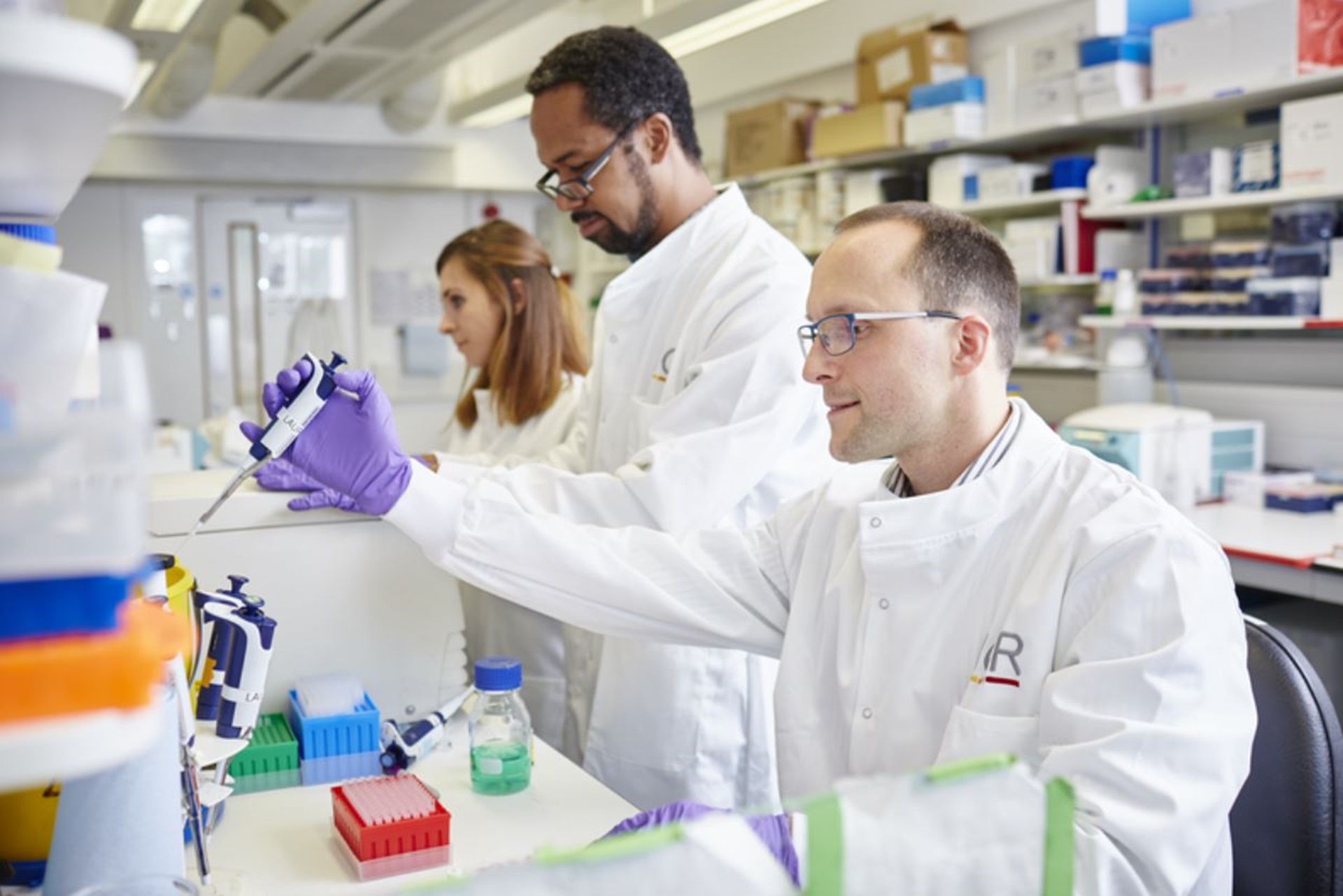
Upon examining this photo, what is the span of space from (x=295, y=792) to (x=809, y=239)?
409cm

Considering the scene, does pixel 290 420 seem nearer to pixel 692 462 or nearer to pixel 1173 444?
pixel 692 462

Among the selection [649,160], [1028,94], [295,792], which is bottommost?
[295,792]

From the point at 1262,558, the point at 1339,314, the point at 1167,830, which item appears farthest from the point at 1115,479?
the point at 1339,314

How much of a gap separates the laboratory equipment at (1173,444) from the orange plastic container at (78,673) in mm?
3214

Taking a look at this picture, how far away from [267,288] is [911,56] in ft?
12.1

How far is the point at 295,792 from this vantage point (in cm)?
142

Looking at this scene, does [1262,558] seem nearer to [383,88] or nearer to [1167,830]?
[1167,830]

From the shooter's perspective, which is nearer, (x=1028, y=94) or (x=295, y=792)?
(x=295, y=792)

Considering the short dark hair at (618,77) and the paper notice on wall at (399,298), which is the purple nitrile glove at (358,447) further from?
the paper notice on wall at (399,298)

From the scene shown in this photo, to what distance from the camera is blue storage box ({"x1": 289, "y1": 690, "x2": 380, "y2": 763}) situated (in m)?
1.47

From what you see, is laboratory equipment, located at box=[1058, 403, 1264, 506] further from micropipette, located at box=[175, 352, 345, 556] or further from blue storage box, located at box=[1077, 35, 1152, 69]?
micropipette, located at box=[175, 352, 345, 556]

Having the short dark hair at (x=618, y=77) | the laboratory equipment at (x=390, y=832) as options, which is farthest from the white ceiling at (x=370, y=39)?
the laboratory equipment at (x=390, y=832)

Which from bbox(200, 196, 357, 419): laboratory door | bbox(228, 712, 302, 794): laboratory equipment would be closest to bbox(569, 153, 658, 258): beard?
bbox(228, 712, 302, 794): laboratory equipment

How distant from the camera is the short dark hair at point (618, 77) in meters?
Result: 1.96
